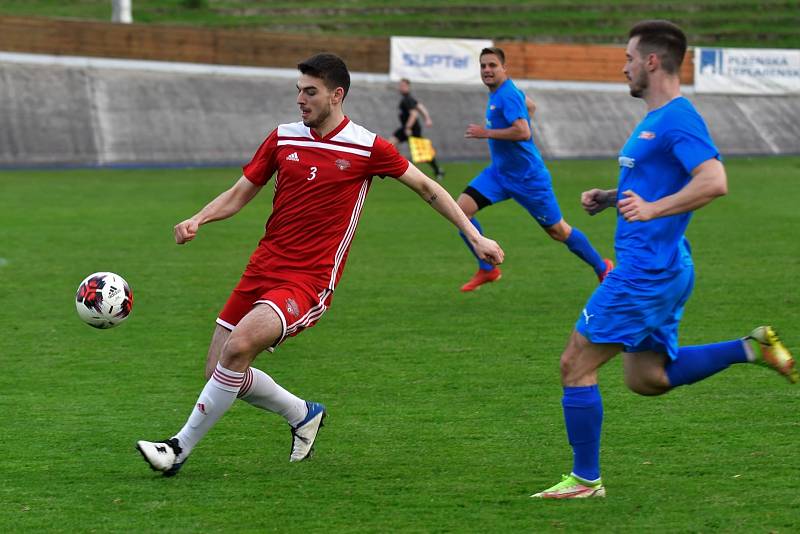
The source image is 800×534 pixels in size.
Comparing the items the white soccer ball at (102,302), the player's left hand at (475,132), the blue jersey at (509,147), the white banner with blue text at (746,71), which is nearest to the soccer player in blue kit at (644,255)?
the white soccer ball at (102,302)

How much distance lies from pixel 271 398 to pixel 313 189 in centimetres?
109

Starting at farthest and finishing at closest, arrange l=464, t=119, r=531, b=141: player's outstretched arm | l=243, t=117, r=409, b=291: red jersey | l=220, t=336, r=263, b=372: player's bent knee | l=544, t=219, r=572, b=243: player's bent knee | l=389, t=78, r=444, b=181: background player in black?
l=389, t=78, r=444, b=181: background player in black → l=544, t=219, r=572, b=243: player's bent knee → l=464, t=119, r=531, b=141: player's outstretched arm → l=243, t=117, r=409, b=291: red jersey → l=220, t=336, r=263, b=372: player's bent knee

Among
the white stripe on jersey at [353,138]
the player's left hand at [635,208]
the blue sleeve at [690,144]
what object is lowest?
the white stripe on jersey at [353,138]

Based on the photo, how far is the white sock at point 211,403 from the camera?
18.8 feet

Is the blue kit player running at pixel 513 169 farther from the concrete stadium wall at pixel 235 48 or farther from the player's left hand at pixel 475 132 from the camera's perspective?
the concrete stadium wall at pixel 235 48

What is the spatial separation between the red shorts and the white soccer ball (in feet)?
2.98

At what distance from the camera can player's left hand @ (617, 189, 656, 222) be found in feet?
16.4

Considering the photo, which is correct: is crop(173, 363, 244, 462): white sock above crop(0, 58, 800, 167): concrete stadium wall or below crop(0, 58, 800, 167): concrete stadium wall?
above

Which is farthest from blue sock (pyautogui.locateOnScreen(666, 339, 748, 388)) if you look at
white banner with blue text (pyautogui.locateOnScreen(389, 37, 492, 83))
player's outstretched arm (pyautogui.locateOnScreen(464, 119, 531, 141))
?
white banner with blue text (pyautogui.locateOnScreen(389, 37, 492, 83))

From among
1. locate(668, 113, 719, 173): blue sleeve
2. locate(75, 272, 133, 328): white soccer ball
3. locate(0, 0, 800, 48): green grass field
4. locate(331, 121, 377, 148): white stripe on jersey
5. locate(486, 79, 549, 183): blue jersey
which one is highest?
locate(668, 113, 719, 173): blue sleeve

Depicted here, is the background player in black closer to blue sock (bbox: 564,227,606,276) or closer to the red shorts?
blue sock (bbox: 564,227,606,276)

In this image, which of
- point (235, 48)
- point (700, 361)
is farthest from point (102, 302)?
point (235, 48)

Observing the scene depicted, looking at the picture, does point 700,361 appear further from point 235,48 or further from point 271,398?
point 235,48

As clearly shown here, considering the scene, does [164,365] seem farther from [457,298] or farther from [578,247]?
[578,247]
